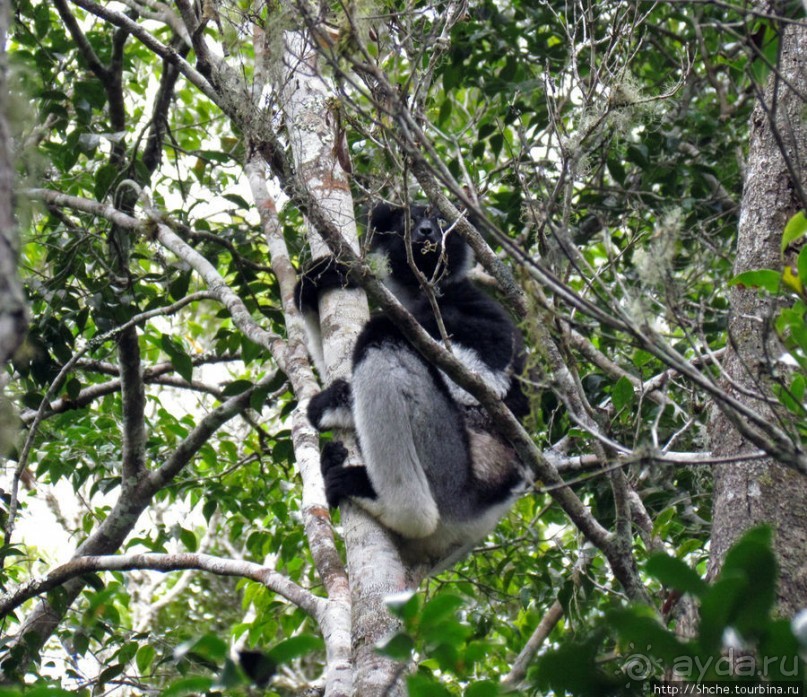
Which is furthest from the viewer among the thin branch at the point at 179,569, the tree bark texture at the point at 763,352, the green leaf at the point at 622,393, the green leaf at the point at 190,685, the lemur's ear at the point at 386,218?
the lemur's ear at the point at 386,218

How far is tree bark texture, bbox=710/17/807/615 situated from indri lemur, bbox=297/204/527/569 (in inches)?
49.3

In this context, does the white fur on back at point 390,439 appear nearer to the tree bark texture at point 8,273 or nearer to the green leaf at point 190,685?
the green leaf at point 190,685

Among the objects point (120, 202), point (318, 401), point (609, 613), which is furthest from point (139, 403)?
point (609, 613)

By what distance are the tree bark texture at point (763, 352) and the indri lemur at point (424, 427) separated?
4.11ft

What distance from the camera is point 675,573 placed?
4.57ft

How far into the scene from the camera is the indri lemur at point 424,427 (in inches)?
166

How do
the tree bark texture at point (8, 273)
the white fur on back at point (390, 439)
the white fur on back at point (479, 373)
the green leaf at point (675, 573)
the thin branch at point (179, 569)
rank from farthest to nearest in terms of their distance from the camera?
the white fur on back at point (479, 373) → the white fur on back at point (390, 439) → the thin branch at point (179, 569) → the green leaf at point (675, 573) → the tree bark texture at point (8, 273)

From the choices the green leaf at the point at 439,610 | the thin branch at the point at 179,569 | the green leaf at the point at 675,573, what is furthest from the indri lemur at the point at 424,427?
the green leaf at the point at 675,573

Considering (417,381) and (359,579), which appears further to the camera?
(417,381)

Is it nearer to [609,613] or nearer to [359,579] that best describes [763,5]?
[359,579]

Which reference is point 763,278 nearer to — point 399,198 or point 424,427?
point 399,198

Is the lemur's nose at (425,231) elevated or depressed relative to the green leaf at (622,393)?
elevated

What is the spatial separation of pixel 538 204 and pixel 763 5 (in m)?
1.20

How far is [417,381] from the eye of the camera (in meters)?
4.66
